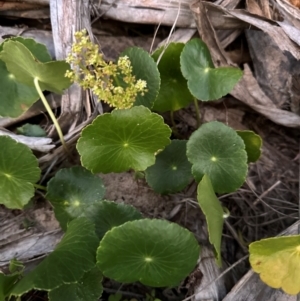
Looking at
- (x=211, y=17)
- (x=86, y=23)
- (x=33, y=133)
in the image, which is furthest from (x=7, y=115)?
(x=211, y=17)

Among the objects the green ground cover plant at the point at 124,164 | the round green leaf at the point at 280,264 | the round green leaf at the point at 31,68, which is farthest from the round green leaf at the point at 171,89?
the round green leaf at the point at 280,264

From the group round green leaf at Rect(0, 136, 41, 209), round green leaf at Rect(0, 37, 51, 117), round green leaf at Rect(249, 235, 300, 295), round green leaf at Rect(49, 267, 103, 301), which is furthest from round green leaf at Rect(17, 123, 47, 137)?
round green leaf at Rect(249, 235, 300, 295)

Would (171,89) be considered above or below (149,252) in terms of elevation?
above

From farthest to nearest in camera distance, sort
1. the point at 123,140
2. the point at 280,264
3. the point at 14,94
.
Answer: the point at 14,94, the point at 123,140, the point at 280,264

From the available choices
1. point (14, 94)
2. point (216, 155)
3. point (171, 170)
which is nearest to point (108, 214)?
point (171, 170)

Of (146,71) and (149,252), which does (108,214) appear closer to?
(149,252)
